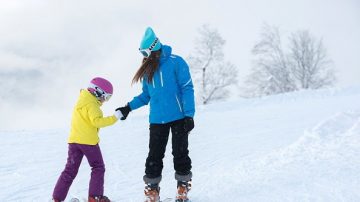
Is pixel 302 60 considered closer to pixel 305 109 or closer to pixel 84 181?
pixel 305 109

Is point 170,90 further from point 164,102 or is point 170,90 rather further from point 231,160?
point 231,160

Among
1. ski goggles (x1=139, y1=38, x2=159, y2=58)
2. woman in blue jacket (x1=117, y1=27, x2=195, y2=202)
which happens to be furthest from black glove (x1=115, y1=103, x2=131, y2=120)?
ski goggles (x1=139, y1=38, x2=159, y2=58)

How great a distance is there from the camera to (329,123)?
738 centimetres

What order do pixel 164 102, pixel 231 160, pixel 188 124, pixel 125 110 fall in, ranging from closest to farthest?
pixel 188 124 < pixel 164 102 < pixel 125 110 < pixel 231 160

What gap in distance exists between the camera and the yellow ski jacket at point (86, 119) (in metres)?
4.30

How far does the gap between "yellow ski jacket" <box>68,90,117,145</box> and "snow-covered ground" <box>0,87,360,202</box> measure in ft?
2.87

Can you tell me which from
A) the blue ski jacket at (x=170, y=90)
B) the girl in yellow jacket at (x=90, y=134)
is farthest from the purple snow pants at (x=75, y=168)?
the blue ski jacket at (x=170, y=90)

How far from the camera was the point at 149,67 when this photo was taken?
4.34 meters

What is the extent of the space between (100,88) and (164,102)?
0.66 m

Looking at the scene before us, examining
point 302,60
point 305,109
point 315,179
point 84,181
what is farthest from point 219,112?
point 302,60

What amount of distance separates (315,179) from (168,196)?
5.14ft

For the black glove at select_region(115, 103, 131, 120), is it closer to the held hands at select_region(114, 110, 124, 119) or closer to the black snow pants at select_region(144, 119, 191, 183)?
the held hands at select_region(114, 110, 124, 119)

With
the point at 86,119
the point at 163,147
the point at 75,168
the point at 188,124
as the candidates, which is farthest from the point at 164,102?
the point at 75,168

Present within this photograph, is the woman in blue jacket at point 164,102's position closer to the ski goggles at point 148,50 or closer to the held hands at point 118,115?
the ski goggles at point 148,50
